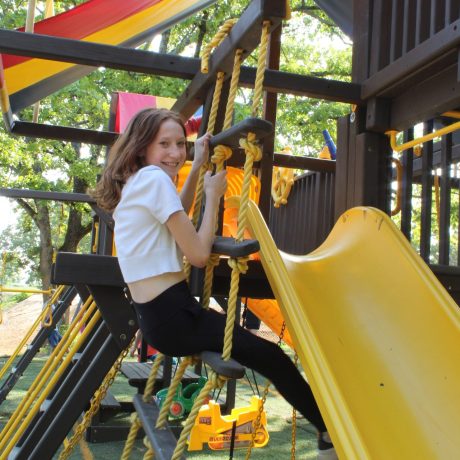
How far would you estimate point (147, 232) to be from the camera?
2084mm

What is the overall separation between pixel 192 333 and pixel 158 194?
0.50 m

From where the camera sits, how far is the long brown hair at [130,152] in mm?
2287

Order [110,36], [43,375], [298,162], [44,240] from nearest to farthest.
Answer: [43,375]
[298,162]
[110,36]
[44,240]

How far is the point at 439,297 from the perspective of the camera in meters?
2.48

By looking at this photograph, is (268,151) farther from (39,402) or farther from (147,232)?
(39,402)

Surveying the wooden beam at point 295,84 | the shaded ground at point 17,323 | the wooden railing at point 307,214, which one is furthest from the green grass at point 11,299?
the wooden beam at point 295,84

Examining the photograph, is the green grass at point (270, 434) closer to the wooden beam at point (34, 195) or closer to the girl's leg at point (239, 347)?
the wooden beam at point (34, 195)

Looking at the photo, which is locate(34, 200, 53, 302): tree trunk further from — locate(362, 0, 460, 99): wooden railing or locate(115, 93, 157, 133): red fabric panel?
locate(362, 0, 460, 99): wooden railing

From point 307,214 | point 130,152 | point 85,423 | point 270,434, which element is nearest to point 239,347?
point 130,152

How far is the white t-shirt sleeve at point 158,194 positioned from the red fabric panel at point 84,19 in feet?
9.74

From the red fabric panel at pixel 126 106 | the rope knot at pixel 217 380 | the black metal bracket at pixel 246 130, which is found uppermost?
the red fabric panel at pixel 126 106

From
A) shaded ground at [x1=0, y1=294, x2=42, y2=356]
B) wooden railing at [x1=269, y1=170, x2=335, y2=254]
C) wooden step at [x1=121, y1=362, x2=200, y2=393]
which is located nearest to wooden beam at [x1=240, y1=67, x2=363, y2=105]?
wooden railing at [x1=269, y1=170, x2=335, y2=254]

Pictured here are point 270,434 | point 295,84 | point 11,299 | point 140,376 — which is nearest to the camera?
point 295,84

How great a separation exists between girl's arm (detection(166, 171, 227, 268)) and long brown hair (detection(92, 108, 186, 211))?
35 cm
